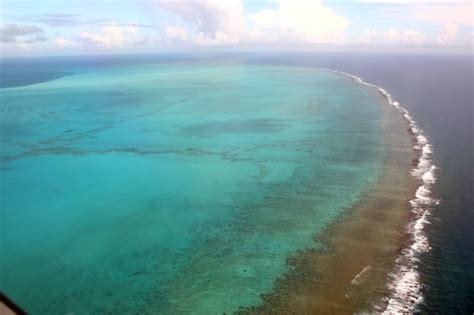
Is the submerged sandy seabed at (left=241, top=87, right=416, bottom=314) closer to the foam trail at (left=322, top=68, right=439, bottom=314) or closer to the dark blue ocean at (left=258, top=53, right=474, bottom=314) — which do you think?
the foam trail at (left=322, top=68, right=439, bottom=314)

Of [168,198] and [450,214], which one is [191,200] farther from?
[450,214]

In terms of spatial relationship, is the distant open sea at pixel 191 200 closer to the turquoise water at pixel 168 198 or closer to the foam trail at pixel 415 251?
the turquoise water at pixel 168 198

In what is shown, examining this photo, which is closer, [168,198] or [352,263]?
[352,263]

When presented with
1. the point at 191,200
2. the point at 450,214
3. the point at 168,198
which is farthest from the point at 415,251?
the point at 168,198

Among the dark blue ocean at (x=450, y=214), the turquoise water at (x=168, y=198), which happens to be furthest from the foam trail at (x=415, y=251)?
the turquoise water at (x=168, y=198)

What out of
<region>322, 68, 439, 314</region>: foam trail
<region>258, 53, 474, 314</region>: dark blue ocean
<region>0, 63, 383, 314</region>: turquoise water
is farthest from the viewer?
<region>0, 63, 383, 314</region>: turquoise water

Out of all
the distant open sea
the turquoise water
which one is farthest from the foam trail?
the turquoise water

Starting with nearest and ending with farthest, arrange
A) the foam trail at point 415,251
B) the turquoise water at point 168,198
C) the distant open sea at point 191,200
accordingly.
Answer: the foam trail at point 415,251 < the distant open sea at point 191,200 < the turquoise water at point 168,198
